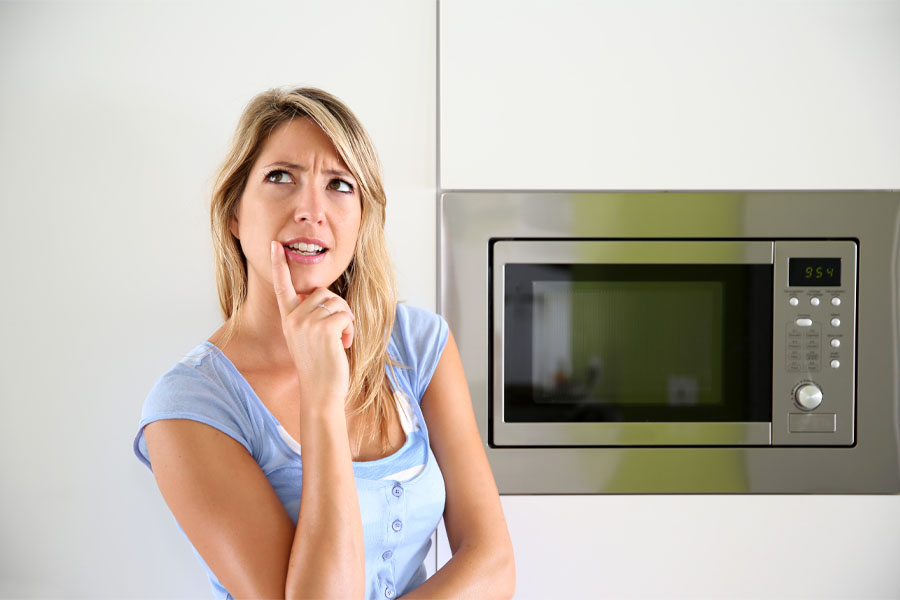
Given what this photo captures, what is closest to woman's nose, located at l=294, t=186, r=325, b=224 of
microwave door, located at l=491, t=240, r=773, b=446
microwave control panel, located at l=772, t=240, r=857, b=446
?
microwave door, located at l=491, t=240, r=773, b=446

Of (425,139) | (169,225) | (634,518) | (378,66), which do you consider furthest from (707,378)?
(169,225)

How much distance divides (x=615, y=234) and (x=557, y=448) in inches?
15.9

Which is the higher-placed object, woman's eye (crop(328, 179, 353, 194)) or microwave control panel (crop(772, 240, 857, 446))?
woman's eye (crop(328, 179, 353, 194))

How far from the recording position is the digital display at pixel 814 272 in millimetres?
1233

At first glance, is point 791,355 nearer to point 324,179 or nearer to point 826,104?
point 826,104

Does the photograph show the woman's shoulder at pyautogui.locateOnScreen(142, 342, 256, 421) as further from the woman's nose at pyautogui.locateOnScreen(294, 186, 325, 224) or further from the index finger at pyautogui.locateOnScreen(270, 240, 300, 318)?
the woman's nose at pyautogui.locateOnScreen(294, 186, 325, 224)

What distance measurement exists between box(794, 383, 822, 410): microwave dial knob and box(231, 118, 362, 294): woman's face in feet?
2.85

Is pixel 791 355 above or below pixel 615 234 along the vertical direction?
below

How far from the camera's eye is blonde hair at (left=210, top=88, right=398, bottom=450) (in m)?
1.00

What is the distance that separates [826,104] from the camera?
48.4 inches

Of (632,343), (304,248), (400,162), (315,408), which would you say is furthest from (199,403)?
(632,343)

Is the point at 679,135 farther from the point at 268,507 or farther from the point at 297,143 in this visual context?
the point at 268,507

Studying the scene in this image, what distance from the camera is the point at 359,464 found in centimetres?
98

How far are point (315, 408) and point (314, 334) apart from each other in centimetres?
10
